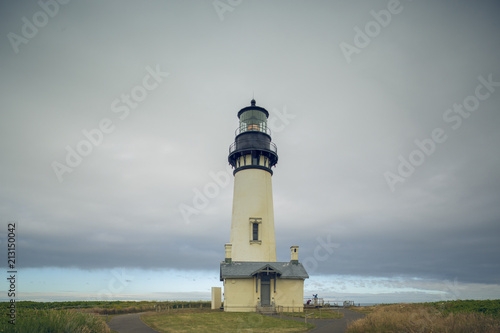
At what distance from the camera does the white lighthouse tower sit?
1222 inches

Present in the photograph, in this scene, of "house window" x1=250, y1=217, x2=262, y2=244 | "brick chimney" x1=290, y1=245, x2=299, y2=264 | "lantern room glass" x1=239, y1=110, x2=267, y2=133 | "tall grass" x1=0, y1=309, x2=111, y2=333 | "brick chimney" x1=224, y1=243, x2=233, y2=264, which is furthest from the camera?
A: "lantern room glass" x1=239, y1=110, x2=267, y2=133

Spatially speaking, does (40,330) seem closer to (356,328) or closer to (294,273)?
(356,328)

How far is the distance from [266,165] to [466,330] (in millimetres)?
24474

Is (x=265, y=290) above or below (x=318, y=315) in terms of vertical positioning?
above

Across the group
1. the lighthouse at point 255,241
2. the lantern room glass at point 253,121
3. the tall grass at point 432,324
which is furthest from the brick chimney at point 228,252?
the tall grass at point 432,324

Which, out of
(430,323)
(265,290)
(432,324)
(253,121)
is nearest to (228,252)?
(265,290)

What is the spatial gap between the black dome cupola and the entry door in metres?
11.5

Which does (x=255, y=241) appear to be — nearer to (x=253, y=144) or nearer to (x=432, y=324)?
(x=253, y=144)

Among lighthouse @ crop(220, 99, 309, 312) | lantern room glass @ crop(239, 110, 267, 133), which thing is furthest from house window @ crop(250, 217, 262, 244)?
lantern room glass @ crop(239, 110, 267, 133)

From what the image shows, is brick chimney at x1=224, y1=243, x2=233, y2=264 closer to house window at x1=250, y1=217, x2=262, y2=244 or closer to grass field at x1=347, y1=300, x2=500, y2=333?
house window at x1=250, y1=217, x2=262, y2=244

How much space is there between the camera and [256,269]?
28.9 meters

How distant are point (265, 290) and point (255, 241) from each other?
481cm

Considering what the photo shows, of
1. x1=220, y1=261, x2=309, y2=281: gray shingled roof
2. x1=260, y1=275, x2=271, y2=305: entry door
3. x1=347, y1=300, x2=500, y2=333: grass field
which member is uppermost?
x1=347, y1=300, x2=500, y2=333: grass field

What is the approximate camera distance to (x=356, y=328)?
14594 mm
